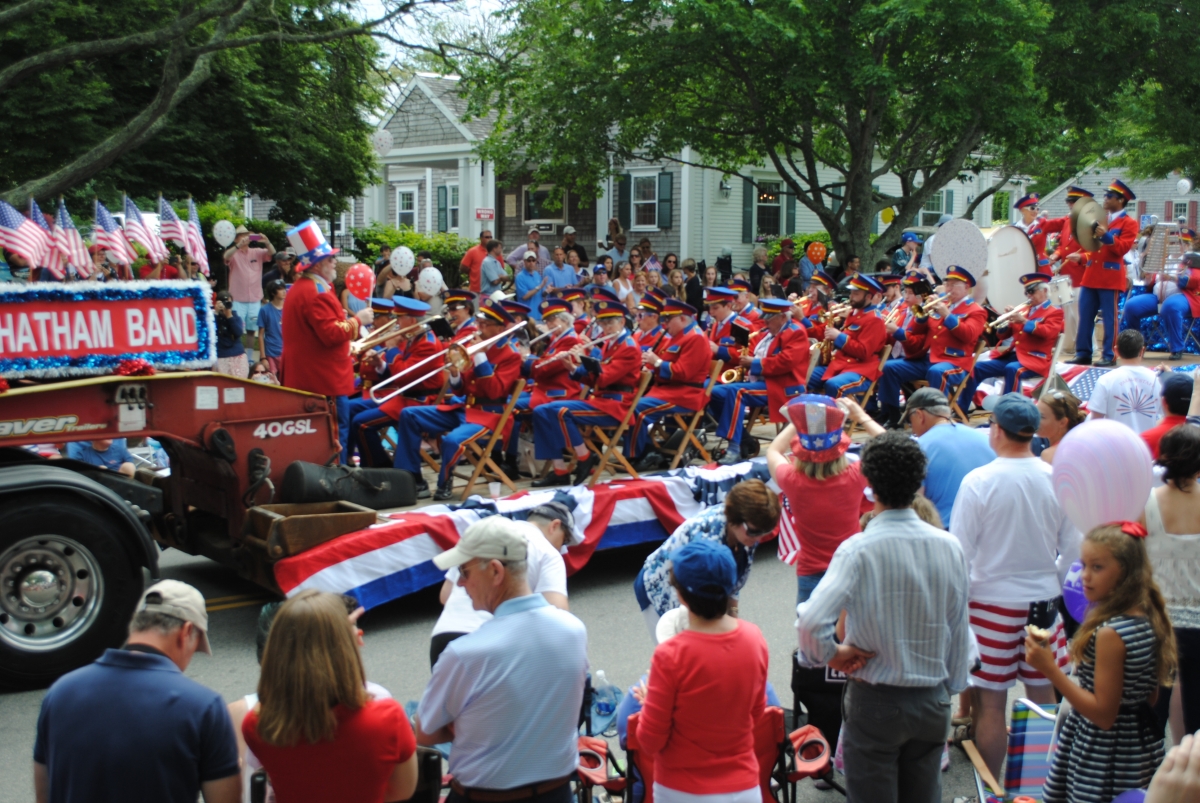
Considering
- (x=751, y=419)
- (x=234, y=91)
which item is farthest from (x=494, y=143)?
(x=751, y=419)

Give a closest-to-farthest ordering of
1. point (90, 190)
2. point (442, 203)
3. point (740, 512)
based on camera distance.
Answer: point (740, 512)
point (90, 190)
point (442, 203)

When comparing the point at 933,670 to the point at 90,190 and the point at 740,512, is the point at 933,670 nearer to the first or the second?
the point at 740,512

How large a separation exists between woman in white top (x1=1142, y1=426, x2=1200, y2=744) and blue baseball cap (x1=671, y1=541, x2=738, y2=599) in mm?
1975

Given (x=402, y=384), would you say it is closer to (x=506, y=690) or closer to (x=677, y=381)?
(x=677, y=381)

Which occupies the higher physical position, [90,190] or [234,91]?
[234,91]

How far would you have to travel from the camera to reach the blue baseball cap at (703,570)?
3.35 meters

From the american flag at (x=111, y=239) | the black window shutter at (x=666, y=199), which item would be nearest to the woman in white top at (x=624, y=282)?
the black window shutter at (x=666, y=199)

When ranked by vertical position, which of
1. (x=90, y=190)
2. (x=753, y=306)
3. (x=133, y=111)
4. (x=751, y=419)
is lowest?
(x=751, y=419)

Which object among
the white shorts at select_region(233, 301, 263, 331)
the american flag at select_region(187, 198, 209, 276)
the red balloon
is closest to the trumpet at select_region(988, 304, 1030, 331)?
the red balloon

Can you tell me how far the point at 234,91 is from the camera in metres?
21.9

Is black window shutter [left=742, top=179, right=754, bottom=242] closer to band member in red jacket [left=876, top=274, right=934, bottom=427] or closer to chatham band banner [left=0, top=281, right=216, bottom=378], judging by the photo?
band member in red jacket [left=876, top=274, right=934, bottom=427]

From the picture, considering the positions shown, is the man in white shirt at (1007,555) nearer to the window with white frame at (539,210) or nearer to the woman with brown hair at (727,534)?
the woman with brown hair at (727,534)

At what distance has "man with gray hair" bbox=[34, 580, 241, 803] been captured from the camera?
2781 millimetres

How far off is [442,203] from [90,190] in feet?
43.7
